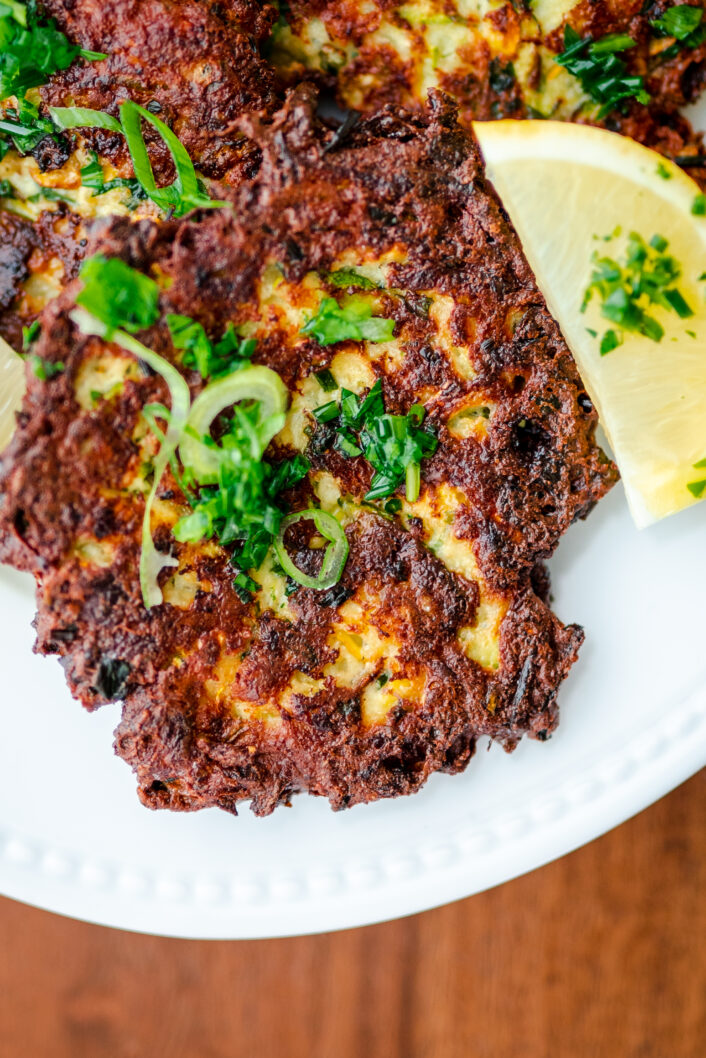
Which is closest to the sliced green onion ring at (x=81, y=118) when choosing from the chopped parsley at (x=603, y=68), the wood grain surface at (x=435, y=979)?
the chopped parsley at (x=603, y=68)

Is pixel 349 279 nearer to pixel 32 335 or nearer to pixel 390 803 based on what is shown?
pixel 32 335

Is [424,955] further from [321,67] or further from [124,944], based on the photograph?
[321,67]

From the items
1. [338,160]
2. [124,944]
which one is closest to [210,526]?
[338,160]

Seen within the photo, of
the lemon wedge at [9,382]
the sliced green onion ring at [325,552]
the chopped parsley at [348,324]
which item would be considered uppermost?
the chopped parsley at [348,324]

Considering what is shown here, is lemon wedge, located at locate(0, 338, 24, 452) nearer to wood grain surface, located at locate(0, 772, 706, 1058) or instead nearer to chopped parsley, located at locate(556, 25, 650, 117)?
chopped parsley, located at locate(556, 25, 650, 117)

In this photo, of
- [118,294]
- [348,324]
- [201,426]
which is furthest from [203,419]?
[348,324]

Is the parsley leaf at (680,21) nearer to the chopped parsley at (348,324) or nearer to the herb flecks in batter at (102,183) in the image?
the chopped parsley at (348,324)
